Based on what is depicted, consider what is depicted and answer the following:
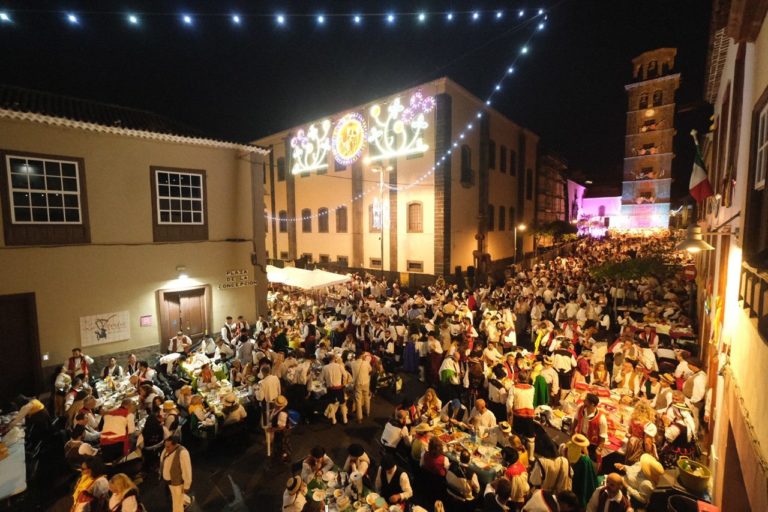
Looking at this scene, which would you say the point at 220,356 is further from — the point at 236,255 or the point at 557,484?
the point at 557,484

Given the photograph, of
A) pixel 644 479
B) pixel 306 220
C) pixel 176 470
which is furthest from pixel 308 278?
pixel 306 220

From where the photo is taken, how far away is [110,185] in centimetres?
1126

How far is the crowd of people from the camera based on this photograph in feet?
18.1

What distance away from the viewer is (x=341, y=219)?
89.2 feet

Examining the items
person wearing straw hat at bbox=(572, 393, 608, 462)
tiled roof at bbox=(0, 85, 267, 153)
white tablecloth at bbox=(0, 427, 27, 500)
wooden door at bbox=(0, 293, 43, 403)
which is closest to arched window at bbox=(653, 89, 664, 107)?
tiled roof at bbox=(0, 85, 267, 153)

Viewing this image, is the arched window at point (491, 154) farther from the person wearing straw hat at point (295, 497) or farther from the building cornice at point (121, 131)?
the person wearing straw hat at point (295, 497)

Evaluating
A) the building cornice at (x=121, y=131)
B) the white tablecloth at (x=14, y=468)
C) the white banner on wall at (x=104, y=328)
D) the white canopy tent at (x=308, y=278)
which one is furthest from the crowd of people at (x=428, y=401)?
the building cornice at (x=121, y=131)

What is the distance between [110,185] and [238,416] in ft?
27.3

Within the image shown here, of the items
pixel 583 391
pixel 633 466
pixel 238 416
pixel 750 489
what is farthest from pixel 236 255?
pixel 750 489

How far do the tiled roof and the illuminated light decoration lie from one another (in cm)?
1362

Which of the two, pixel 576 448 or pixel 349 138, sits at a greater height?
pixel 349 138

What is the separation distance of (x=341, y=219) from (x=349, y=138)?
5.71 m

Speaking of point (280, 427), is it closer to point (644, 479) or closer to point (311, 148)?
point (644, 479)

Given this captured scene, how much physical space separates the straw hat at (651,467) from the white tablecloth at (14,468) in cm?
969
